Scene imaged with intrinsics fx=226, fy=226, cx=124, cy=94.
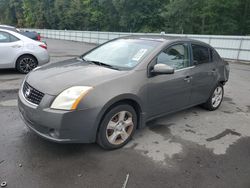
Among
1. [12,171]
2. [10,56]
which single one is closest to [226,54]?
[10,56]

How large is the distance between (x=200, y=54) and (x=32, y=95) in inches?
124

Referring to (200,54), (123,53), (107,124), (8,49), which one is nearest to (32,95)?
(107,124)

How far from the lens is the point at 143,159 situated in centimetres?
297

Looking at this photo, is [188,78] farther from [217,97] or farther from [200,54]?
[217,97]

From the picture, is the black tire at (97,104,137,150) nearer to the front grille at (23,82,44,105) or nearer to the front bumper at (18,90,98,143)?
the front bumper at (18,90,98,143)

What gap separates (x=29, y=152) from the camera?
2959mm

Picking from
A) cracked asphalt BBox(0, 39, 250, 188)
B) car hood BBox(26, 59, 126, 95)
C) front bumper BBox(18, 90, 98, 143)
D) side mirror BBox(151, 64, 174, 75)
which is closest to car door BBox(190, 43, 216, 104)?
cracked asphalt BBox(0, 39, 250, 188)

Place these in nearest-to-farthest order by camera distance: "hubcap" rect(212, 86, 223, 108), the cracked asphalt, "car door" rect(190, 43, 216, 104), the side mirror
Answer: the cracked asphalt
the side mirror
"car door" rect(190, 43, 216, 104)
"hubcap" rect(212, 86, 223, 108)

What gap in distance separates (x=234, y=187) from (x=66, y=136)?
6.62ft

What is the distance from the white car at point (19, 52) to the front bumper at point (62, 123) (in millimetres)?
4879

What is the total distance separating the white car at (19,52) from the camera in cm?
691

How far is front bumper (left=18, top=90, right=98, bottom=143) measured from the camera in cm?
263

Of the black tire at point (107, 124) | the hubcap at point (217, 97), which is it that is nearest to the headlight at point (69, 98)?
the black tire at point (107, 124)

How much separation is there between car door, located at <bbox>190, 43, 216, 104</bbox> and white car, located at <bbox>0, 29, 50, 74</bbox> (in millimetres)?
5260
